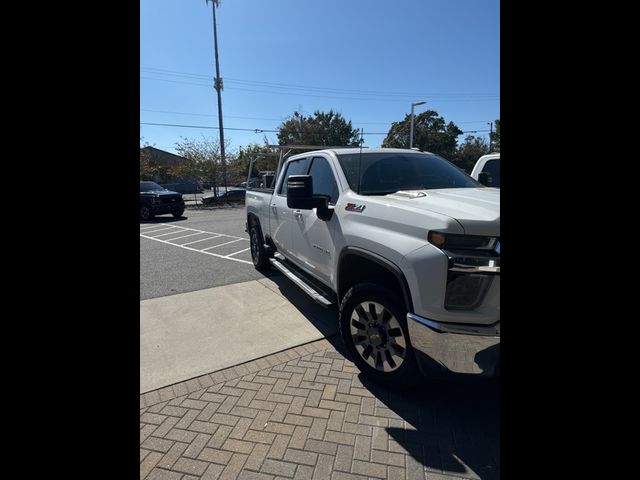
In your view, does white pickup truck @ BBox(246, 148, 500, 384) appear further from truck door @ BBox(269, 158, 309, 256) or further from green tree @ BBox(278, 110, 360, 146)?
green tree @ BBox(278, 110, 360, 146)

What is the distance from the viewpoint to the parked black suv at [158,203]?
15373mm

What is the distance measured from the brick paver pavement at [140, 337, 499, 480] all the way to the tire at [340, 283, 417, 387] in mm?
213

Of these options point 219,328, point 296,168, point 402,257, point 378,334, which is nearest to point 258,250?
point 296,168

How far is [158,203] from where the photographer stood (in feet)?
51.3

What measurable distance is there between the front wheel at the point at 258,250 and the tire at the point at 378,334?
339 cm

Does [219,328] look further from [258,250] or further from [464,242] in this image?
[464,242]

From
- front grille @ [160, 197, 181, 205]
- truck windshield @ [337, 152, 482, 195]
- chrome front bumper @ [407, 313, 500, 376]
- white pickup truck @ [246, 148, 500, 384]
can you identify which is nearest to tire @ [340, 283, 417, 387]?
white pickup truck @ [246, 148, 500, 384]
